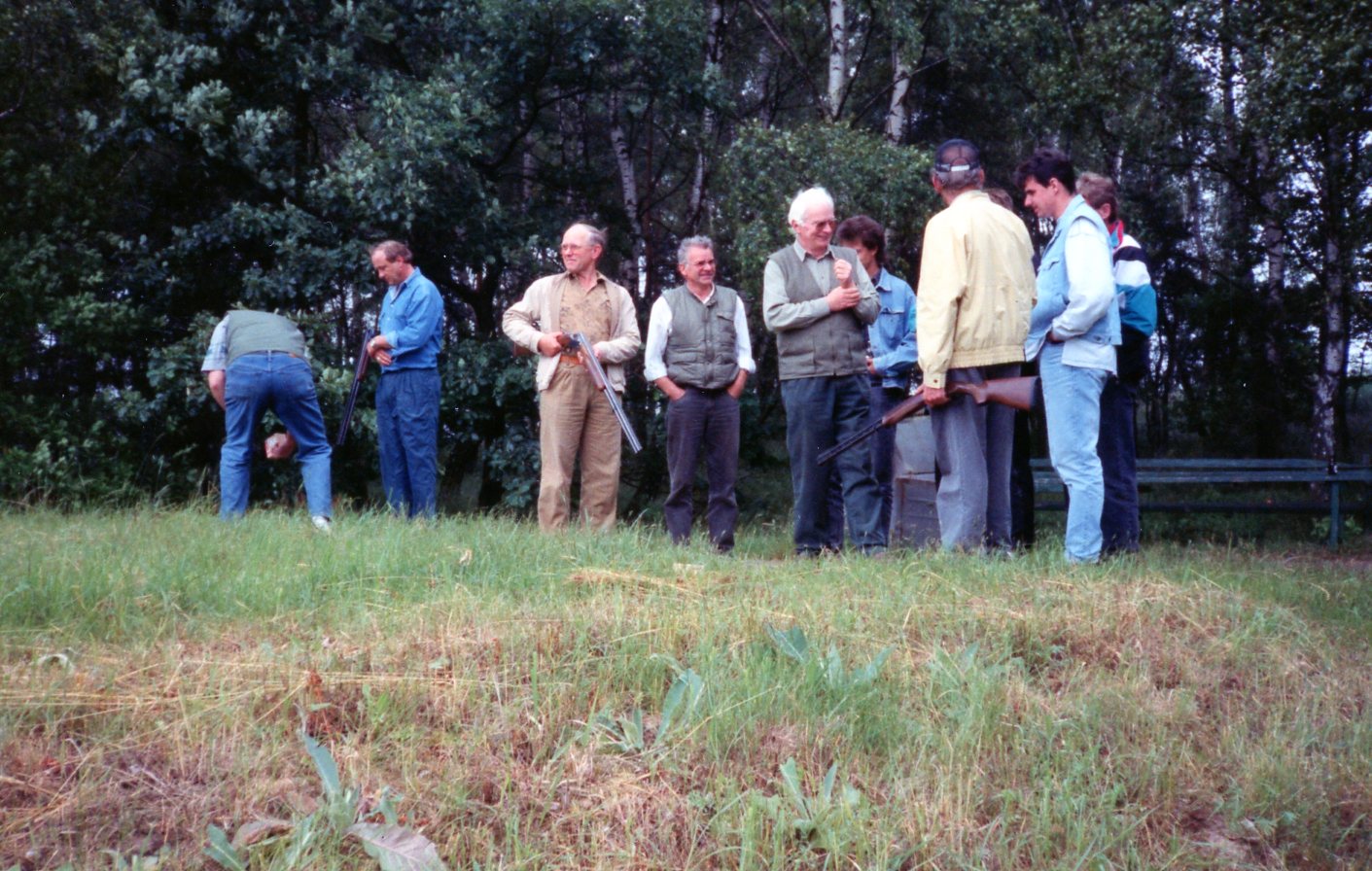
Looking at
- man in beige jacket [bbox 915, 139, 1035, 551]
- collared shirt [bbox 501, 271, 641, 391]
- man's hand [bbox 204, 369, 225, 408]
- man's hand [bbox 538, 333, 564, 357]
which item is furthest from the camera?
man's hand [bbox 204, 369, 225, 408]

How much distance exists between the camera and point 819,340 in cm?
709

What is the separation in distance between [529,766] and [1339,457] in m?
18.2

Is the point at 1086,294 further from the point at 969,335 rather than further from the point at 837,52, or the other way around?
the point at 837,52

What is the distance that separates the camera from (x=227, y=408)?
835 centimetres

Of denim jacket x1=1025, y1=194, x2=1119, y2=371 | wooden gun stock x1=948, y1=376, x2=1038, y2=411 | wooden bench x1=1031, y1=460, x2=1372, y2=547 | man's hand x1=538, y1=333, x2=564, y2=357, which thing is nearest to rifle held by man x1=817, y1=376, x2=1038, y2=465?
wooden gun stock x1=948, y1=376, x2=1038, y2=411

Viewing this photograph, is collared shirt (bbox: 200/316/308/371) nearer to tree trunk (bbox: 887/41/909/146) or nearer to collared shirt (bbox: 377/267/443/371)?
collared shirt (bbox: 377/267/443/371)

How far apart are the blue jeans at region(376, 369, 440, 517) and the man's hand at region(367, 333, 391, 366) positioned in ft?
0.40

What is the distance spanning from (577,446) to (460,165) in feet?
19.7

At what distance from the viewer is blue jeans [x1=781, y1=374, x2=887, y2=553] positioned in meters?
7.11

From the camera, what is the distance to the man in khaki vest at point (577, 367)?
788 centimetres

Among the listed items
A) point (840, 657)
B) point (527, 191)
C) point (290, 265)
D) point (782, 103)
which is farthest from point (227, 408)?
point (782, 103)

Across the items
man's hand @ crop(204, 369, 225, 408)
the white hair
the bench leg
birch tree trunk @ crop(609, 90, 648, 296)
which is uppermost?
birch tree trunk @ crop(609, 90, 648, 296)

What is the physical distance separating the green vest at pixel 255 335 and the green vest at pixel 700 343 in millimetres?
2629

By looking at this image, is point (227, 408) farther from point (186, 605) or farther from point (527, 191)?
point (527, 191)
